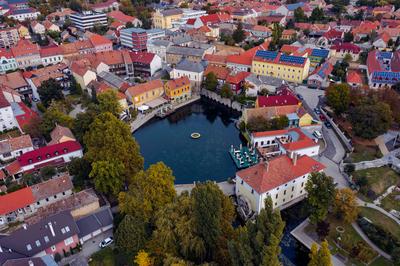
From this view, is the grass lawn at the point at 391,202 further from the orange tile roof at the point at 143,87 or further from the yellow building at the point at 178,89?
the orange tile roof at the point at 143,87

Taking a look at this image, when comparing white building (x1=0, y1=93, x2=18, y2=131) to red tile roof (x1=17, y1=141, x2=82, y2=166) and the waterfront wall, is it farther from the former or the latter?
the waterfront wall

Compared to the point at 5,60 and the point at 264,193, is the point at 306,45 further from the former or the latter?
the point at 5,60

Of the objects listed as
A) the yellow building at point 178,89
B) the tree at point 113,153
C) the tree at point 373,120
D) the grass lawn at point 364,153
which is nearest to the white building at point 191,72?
the yellow building at point 178,89

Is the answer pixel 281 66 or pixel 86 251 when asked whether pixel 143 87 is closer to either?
pixel 281 66

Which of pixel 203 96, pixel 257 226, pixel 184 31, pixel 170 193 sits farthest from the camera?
pixel 184 31

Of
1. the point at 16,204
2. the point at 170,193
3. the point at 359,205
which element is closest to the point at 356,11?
the point at 359,205

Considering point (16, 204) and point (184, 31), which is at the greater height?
point (184, 31)

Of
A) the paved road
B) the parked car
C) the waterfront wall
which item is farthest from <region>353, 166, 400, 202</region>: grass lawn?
the paved road
